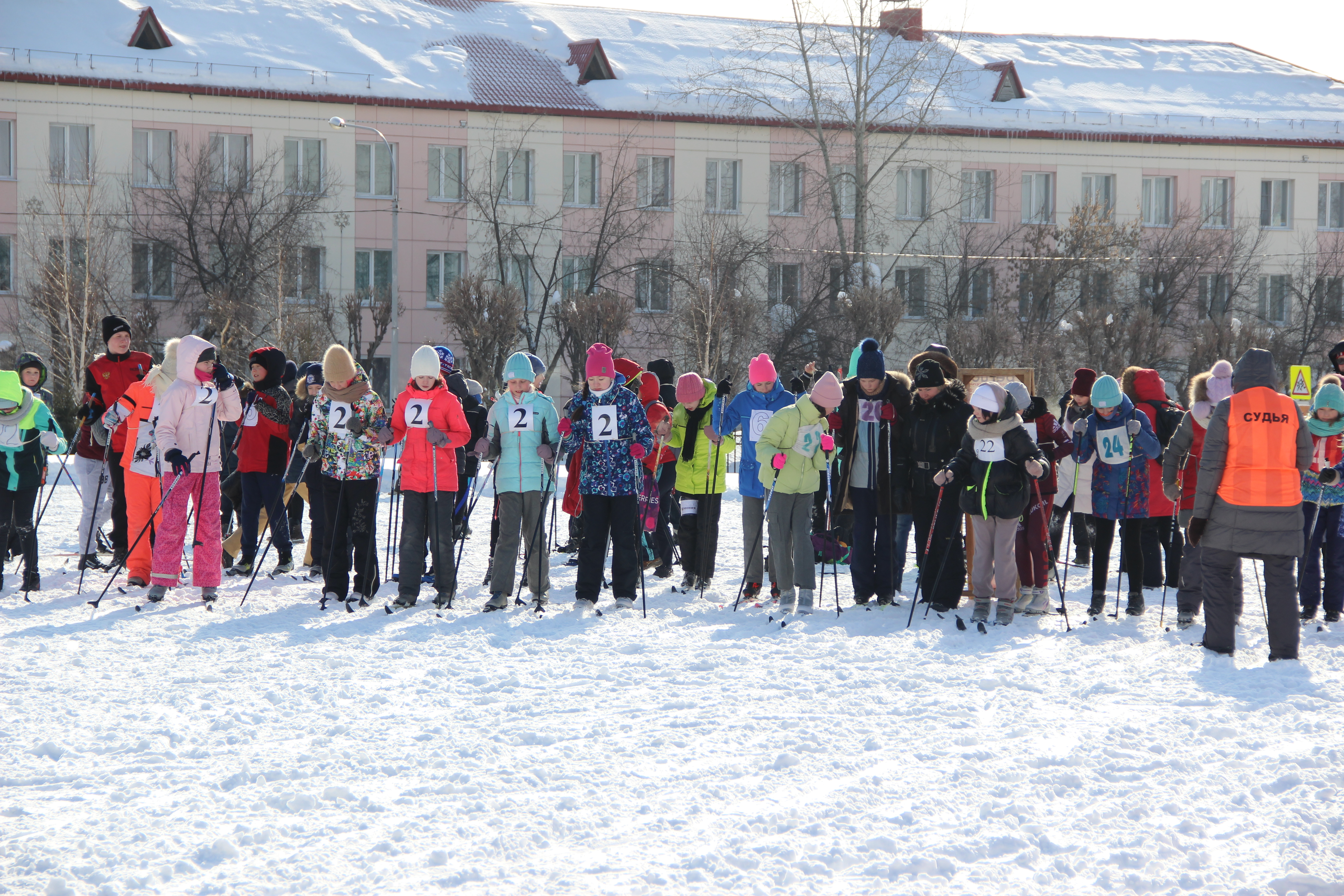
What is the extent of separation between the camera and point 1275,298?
38.6 metres

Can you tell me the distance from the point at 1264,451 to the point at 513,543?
4731 millimetres

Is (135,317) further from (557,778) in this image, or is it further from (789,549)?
(557,778)

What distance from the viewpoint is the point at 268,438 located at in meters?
9.72

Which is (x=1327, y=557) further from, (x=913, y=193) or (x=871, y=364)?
(x=913, y=193)

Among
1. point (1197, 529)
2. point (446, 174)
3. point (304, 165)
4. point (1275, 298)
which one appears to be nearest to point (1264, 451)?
point (1197, 529)

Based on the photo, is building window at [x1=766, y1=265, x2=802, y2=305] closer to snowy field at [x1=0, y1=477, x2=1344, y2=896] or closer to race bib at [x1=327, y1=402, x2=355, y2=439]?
race bib at [x1=327, y1=402, x2=355, y2=439]

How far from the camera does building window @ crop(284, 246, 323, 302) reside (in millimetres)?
31906

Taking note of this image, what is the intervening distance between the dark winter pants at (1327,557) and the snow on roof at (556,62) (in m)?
27.7

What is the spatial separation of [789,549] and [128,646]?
4.23 meters

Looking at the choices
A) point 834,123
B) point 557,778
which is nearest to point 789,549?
point 557,778

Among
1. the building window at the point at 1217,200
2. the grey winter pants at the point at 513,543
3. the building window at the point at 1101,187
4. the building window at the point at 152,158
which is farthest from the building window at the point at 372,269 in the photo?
the grey winter pants at the point at 513,543

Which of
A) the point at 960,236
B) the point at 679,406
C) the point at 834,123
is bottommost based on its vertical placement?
the point at 679,406

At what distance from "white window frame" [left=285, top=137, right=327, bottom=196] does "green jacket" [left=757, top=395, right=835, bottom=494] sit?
86.2 feet

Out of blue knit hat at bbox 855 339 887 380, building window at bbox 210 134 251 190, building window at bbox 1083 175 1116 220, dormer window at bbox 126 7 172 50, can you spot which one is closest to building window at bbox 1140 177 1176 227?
building window at bbox 1083 175 1116 220
